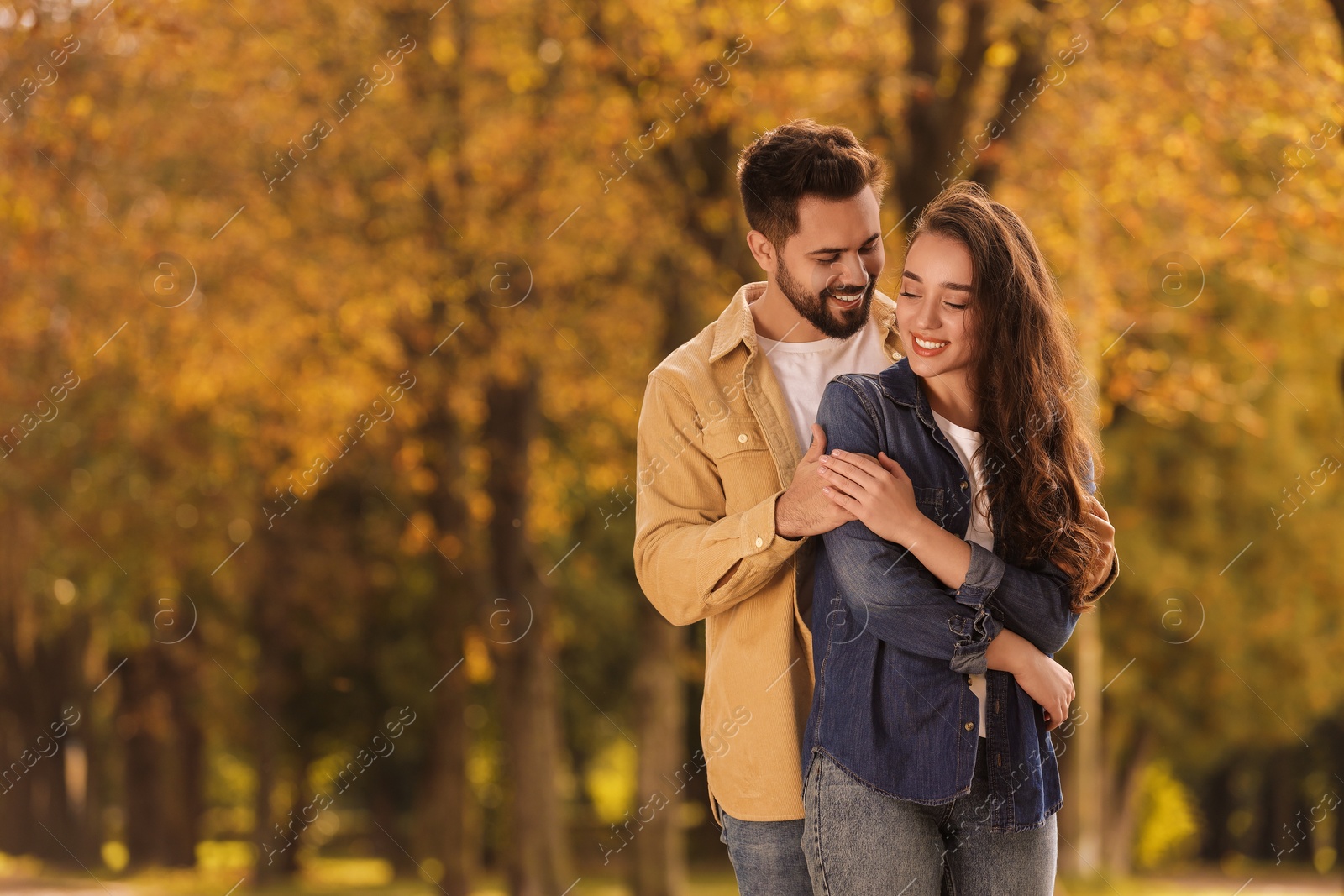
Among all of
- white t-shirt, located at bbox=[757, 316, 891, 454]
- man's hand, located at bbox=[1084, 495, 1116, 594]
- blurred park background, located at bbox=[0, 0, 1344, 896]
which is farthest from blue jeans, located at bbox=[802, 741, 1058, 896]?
blurred park background, located at bbox=[0, 0, 1344, 896]

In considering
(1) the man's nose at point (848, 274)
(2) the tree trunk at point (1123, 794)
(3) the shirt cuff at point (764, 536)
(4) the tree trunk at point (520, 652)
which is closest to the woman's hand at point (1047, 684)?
(3) the shirt cuff at point (764, 536)

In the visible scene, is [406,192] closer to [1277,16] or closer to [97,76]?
[97,76]

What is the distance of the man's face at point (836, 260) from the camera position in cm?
307

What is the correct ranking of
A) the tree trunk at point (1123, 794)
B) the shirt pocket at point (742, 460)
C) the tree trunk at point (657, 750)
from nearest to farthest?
the shirt pocket at point (742, 460) < the tree trunk at point (657, 750) < the tree trunk at point (1123, 794)

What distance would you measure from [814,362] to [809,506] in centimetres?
63

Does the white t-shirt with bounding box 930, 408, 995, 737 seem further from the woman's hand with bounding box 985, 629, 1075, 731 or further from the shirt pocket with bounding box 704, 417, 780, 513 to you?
the shirt pocket with bounding box 704, 417, 780, 513

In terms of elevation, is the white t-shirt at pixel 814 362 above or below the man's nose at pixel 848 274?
below

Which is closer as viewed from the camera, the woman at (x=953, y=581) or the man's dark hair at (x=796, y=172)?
the woman at (x=953, y=581)

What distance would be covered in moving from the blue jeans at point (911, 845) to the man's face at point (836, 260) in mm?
987

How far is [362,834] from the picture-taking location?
104 feet

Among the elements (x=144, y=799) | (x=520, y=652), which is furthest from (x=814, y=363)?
(x=144, y=799)

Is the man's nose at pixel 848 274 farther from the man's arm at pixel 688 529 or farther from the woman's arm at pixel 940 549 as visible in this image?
the woman's arm at pixel 940 549

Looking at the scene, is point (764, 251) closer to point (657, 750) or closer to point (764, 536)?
point (764, 536)

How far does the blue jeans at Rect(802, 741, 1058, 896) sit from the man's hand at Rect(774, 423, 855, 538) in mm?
443
